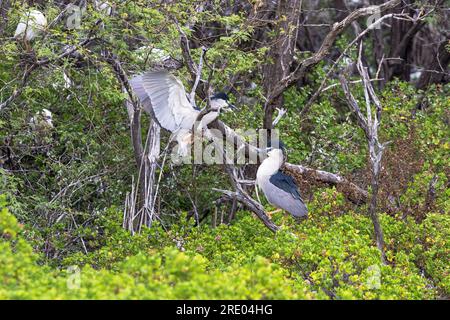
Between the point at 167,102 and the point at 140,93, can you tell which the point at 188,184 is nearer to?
the point at 167,102

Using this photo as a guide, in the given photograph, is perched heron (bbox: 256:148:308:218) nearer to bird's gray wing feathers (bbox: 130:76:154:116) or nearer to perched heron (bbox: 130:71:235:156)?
perched heron (bbox: 130:71:235:156)

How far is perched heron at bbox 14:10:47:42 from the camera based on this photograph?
339 inches

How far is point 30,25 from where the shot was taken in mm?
8688

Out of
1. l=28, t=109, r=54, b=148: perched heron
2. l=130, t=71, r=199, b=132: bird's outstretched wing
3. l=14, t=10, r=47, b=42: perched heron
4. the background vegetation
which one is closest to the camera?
the background vegetation

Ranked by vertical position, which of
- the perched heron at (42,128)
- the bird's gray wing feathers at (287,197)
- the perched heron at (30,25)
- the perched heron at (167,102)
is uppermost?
the perched heron at (30,25)

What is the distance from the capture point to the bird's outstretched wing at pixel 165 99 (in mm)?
8438

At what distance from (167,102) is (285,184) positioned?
52.2 inches

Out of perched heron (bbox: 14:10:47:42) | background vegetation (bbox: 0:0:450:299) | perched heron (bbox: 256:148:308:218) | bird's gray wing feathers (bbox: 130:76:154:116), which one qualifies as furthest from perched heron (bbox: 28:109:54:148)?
perched heron (bbox: 256:148:308:218)

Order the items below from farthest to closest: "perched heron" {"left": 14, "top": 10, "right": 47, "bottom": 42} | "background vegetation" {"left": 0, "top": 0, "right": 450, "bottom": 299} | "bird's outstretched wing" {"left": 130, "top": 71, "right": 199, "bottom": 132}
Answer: "perched heron" {"left": 14, "top": 10, "right": 47, "bottom": 42}, "bird's outstretched wing" {"left": 130, "top": 71, "right": 199, "bottom": 132}, "background vegetation" {"left": 0, "top": 0, "right": 450, "bottom": 299}

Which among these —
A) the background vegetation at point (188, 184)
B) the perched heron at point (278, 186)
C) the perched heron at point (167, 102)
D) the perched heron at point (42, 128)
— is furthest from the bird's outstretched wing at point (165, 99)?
the perched heron at point (42, 128)

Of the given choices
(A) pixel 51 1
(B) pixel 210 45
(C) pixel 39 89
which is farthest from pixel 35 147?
(B) pixel 210 45

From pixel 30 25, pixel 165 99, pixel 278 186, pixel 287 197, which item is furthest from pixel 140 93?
pixel 287 197

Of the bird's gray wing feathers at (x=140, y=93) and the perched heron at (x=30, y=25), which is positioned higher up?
the perched heron at (x=30, y=25)

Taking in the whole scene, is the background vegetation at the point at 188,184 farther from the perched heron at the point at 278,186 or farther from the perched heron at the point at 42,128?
the perched heron at the point at 278,186
